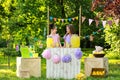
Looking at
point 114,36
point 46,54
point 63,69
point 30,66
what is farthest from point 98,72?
point 114,36

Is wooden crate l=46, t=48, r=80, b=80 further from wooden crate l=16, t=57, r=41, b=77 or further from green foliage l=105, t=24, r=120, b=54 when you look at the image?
green foliage l=105, t=24, r=120, b=54

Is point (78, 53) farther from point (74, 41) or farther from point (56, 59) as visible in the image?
point (56, 59)

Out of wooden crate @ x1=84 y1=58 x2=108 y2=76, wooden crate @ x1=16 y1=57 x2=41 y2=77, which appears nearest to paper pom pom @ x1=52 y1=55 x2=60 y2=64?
wooden crate @ x1=16 y1=57 x2=41 y2=77

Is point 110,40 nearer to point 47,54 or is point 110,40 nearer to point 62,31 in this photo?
point 62,31

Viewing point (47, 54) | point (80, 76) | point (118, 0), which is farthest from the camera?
point (118, 0)

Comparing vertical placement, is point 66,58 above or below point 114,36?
below

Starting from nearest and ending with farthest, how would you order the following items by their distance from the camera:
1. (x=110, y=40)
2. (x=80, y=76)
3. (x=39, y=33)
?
(x=80, y=76) < (x=110, y=40) < (x=39, y=33)

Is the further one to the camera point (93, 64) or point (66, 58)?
point (93, 64)

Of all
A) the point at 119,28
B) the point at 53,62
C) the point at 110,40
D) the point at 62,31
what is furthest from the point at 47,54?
the point at 62,31

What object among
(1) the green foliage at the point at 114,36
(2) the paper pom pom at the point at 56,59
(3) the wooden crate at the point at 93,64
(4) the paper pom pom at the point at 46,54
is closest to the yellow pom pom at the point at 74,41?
(2) the paper pom pom at the point at 56,59

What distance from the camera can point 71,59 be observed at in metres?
12.2

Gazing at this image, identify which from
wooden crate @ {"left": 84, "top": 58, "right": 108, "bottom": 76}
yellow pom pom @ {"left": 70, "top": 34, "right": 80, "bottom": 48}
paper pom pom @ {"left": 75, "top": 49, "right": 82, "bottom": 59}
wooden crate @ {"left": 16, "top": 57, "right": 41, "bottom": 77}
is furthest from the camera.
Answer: wooden crate @ {"left": 84, "top": 58, "right": 108, "bottom": 76}

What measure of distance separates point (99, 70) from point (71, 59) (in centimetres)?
125

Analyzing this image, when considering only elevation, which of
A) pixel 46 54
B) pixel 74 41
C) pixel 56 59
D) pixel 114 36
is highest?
pixel 74 41
